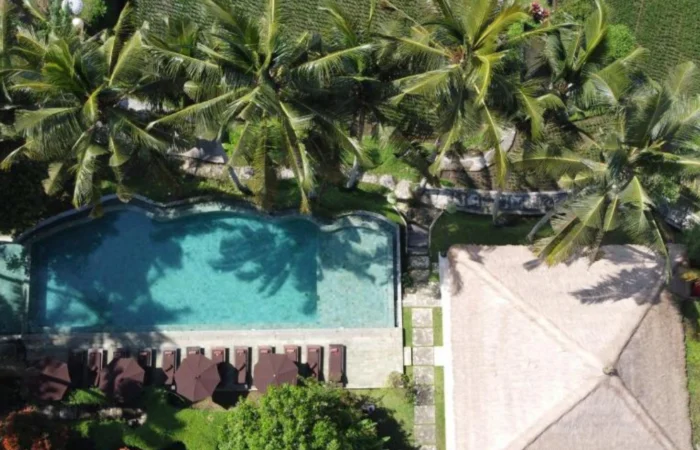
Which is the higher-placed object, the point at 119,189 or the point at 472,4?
the point at 472,4

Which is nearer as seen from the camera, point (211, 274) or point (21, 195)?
point (21, 195)

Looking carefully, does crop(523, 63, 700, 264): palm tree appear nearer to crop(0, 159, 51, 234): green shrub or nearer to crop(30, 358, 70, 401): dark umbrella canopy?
crop(0, 159, 51, 234): green shrub

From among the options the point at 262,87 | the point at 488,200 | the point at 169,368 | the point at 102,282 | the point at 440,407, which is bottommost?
the point at 440,407

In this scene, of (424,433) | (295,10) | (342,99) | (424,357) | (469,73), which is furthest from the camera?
(295,10)

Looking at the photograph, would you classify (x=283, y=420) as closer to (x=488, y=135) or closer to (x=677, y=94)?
(x=488, y=135)

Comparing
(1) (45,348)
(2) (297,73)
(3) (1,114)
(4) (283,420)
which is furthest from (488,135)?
(1) (45,348)

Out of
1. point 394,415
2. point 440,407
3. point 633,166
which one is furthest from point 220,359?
point 633,166

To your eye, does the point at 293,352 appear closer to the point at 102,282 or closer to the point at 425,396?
the point at 425,396

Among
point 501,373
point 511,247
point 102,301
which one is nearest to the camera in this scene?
point 501,373
